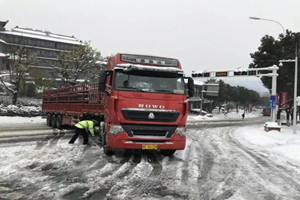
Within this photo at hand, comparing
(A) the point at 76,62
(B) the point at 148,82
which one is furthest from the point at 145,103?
(A) the point at 76,62

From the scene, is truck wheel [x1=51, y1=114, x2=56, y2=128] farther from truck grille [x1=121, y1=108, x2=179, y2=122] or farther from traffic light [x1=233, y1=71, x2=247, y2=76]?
traffic light [x1=233, y1=71, x2=247, y2=76]

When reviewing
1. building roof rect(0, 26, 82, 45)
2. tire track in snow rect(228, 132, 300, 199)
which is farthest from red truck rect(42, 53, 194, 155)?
building roof rect(0, 26, 82, 45)

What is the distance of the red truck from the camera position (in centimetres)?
828

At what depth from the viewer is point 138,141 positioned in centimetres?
840

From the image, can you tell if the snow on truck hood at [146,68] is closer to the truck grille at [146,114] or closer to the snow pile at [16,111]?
the truck grille at [146,114]

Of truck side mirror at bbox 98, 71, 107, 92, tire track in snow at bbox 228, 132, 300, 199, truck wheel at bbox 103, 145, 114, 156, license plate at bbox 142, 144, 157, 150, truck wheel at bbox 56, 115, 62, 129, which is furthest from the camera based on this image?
truck wheel at bbox 56, 115, 62, 129

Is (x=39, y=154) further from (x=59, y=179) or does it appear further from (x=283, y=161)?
(x=283, y=161)

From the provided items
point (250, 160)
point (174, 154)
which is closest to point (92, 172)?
point (174, 154)

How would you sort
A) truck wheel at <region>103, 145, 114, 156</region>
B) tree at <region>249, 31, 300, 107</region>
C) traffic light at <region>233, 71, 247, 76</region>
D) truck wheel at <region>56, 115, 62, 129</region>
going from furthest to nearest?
tree at <region>249, 31, 300, 107</region>
traffic light at <region>233, 71, 247, 76</region>
truck wheel at <region>56, 115, 62, 129</region>
truck wheel at <region>103, 145, 114, 156</region>

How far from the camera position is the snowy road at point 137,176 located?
18.3 feet

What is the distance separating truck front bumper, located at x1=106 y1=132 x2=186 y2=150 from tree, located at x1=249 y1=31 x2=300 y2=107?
87.2 ft

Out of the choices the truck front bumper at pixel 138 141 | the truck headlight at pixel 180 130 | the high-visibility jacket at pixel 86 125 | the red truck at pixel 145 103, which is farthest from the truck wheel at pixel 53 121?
the truck headlight at pixel 180 130

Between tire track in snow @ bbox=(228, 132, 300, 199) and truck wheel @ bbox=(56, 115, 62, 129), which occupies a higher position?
truck wheel @ bbox=(56, 115, 62, 129)

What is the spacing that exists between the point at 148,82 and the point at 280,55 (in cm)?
Answer: 2788
